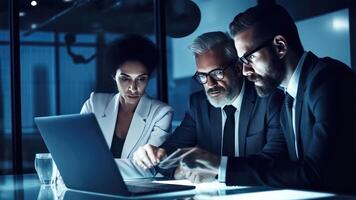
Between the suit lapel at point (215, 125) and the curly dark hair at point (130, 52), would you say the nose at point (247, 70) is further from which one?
the curly dark hair at point (130, 52)

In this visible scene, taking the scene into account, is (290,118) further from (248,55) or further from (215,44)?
(215,44)

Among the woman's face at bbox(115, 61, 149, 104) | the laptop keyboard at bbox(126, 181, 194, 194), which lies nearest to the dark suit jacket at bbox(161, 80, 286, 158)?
the woman's face at bbox(115, 61, 149, 104)

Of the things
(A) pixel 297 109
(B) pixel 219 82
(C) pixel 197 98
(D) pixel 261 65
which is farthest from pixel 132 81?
(A) pixel 297 109

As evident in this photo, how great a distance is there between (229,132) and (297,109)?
0.89 m

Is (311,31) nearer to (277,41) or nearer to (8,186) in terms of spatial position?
(277,41)

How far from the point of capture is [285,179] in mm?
2500

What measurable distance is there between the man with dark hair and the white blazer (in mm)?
647

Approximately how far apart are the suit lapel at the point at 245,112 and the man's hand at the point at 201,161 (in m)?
1.11

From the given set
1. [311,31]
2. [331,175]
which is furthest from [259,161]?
[311,31]

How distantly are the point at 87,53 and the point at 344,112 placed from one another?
456cm

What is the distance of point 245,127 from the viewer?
3584 millimetres

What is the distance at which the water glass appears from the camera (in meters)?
2.90

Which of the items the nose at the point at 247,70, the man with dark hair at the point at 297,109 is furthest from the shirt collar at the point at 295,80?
the nose at the point at 247,70

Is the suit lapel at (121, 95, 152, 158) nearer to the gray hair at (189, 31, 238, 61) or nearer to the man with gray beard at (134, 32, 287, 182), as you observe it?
the man with gray beard at (134, 32, 287, 182)
